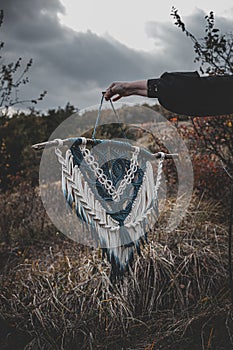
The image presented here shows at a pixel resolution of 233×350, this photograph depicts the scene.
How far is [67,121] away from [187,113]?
20.2ft

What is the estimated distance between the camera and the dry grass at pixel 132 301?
234cm

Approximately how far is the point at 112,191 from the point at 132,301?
0.98 metres

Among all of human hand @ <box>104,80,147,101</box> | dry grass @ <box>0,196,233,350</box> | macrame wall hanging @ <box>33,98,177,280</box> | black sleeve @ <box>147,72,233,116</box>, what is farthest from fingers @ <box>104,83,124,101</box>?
dry grass @ <box>0,196,233,350</box>

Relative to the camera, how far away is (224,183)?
3.96 metres

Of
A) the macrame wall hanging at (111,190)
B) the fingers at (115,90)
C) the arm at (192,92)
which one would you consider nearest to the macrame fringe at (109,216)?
the macrame wall hanging at (111,190)

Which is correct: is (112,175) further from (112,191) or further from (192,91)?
(192,91)

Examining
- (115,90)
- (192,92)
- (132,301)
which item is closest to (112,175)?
(115,90)

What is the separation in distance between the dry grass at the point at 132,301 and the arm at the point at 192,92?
134cm

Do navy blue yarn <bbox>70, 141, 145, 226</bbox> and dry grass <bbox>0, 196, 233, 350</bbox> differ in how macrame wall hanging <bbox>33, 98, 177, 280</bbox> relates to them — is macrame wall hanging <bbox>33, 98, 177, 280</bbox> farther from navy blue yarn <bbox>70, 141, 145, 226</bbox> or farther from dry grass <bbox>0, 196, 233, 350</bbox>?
dry grass <bbox>0, 196, 233, 350</bbox>

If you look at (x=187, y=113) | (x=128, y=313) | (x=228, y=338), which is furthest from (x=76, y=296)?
(x=187, y=113)

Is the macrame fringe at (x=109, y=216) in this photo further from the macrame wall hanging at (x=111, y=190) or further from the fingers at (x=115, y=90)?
the fingers at (x=115, y=90)

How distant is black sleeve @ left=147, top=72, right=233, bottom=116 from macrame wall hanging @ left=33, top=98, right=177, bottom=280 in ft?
1.64

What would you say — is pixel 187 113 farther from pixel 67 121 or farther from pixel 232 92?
pixel 67 121

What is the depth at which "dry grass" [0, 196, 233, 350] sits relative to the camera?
2.34m
